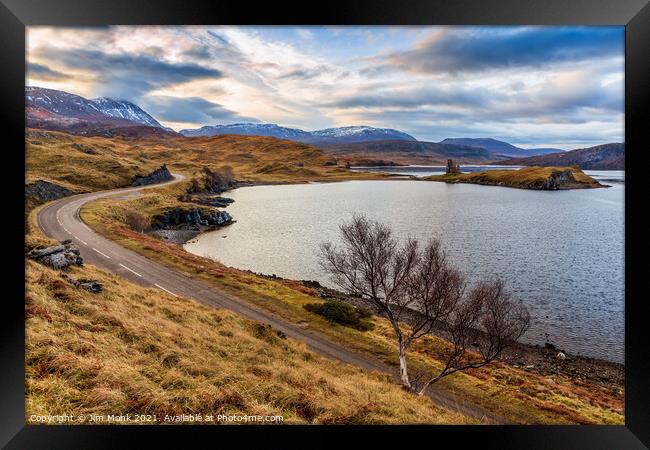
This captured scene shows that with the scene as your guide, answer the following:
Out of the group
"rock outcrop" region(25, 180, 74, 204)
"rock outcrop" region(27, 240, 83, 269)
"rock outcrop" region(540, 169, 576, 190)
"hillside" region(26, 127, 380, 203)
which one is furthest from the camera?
"rock outcrop" region(540, 169, 576, 190)

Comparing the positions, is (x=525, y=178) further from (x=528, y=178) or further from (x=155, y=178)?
(x=155, y=178)

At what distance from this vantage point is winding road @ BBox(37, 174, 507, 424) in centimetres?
960

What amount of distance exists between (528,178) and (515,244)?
55.5 meters

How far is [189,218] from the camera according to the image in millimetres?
38781

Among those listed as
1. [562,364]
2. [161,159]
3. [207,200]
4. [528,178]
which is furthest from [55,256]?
[528,178]

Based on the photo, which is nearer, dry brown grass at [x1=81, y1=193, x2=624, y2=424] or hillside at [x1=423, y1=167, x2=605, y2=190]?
dry brown grass at [x1=81, y1=193, x2=624, y2=424]

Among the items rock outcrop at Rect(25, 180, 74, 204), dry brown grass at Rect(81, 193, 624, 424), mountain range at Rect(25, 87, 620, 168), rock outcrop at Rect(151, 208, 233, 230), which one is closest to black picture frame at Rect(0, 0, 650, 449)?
dry brown grass at Rect(81, 193, 624, 424)

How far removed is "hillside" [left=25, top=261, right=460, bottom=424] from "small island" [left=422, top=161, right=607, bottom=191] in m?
54.4

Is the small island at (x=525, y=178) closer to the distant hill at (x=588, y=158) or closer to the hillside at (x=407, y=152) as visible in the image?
the hillside at (x=407, y=152)

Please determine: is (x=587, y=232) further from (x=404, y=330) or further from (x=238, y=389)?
(x=238, y=389)

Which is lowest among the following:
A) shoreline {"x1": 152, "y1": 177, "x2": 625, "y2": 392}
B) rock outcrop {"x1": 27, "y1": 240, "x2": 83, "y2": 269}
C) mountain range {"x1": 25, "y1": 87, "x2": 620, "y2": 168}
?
shoreline {"x1": 152, "y1": 177, "x2": 625, "y2": 392}

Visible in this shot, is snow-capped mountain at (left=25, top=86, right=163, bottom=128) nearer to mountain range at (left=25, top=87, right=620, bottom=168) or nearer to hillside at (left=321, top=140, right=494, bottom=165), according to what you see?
mountain range at (left=25, top=87, right=620, bottom=168)
